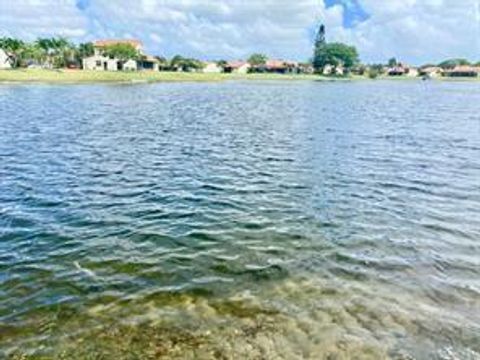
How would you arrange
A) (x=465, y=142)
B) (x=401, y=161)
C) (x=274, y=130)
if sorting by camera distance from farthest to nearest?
(x=274, y=130) → (x=465, y=142) → (x=401, y=161)

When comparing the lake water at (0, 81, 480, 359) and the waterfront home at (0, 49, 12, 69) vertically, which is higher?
the lake water at (0, 81, 480, 359)

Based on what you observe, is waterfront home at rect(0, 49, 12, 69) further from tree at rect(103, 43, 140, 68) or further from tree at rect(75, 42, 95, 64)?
tree at rect(103, 43, 140, 68)

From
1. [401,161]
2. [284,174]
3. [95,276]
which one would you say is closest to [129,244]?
[95,276]

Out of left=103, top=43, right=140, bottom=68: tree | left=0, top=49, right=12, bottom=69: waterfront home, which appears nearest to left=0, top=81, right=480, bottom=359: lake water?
left=0, top=49, right=12, bottom=69: waterfront home

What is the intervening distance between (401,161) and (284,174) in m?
8.25

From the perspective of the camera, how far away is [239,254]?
A: 557 inches

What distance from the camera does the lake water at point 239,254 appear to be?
991 centimetres

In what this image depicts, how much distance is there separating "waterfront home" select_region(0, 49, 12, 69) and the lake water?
139400 mm

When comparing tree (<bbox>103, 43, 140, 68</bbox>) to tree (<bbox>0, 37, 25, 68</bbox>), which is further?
tree (<bbox>103, 43, 140, 68</bbox>)

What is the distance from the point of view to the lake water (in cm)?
991

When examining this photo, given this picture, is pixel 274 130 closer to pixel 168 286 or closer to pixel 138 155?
pixel 138 155

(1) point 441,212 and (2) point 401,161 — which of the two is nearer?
(1) point 441,212

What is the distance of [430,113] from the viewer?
2437 inches

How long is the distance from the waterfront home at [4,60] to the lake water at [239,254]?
457 feet
